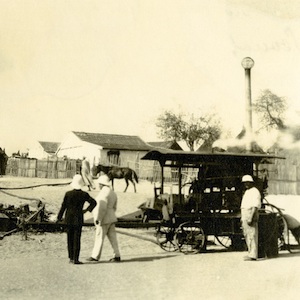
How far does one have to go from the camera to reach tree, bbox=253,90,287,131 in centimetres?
1498

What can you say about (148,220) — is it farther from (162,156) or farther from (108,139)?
(108,139)

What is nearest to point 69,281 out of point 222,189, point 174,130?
point 222,189

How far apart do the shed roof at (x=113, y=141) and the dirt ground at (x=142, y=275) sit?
1805 cm

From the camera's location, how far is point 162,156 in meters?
11.2

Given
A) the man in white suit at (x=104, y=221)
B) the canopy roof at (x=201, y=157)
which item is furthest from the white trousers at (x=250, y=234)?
the man in white suit at (x=104, y=221)

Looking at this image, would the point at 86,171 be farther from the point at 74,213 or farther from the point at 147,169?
the point at 147,169

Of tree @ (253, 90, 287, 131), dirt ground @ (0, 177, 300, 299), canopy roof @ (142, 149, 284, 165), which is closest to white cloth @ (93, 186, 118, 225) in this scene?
dirt ground @ (0, 177, 300, 299)

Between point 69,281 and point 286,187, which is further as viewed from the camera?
point 286,187

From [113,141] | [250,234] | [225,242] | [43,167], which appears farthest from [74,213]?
[113,141]

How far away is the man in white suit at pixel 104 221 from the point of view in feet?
30.0

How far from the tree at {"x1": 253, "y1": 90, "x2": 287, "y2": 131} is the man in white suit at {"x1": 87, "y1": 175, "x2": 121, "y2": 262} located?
22.3 ft

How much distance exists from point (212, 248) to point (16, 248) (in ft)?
14.7

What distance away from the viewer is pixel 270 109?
55.1 ft

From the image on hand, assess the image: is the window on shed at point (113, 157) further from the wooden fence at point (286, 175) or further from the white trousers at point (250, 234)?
the white trousers at point (250, 234)
